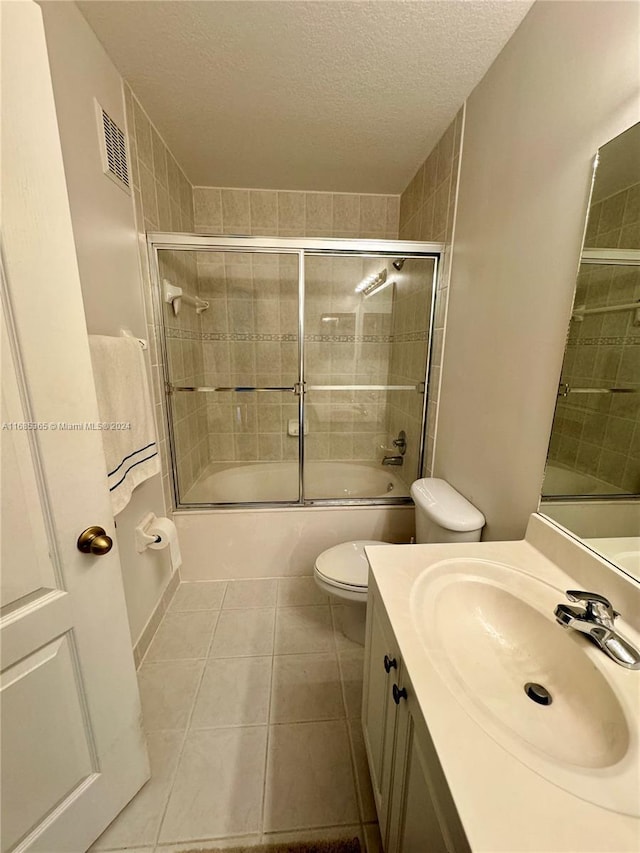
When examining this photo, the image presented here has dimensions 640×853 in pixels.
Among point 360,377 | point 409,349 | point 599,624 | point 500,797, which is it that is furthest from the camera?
point 360,377

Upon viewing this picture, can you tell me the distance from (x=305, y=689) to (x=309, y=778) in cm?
30

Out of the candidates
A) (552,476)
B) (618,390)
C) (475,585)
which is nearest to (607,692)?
(475,585)

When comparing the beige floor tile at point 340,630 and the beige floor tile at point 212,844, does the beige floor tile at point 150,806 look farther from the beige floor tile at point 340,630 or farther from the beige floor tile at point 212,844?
the beige floor tile at point 340,630

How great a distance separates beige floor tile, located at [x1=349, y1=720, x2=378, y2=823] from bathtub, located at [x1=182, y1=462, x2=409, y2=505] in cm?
117

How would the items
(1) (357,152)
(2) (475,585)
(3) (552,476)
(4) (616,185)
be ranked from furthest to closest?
(1) (357,152) < (3) (552,476) < (2) (475,585) < (4) (616,185)

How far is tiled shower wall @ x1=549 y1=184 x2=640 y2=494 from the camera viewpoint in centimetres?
76

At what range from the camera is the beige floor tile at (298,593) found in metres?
1.89

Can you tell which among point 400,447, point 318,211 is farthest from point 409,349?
point 318,211

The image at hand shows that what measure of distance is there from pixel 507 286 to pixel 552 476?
0.69 m

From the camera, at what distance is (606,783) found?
1.51 feet

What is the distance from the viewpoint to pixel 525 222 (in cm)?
110

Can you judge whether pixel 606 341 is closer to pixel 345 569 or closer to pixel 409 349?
pixel 345 569

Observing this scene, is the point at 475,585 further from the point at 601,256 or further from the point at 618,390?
the point at 601,256

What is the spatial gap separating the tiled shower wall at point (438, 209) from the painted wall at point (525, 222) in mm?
98
